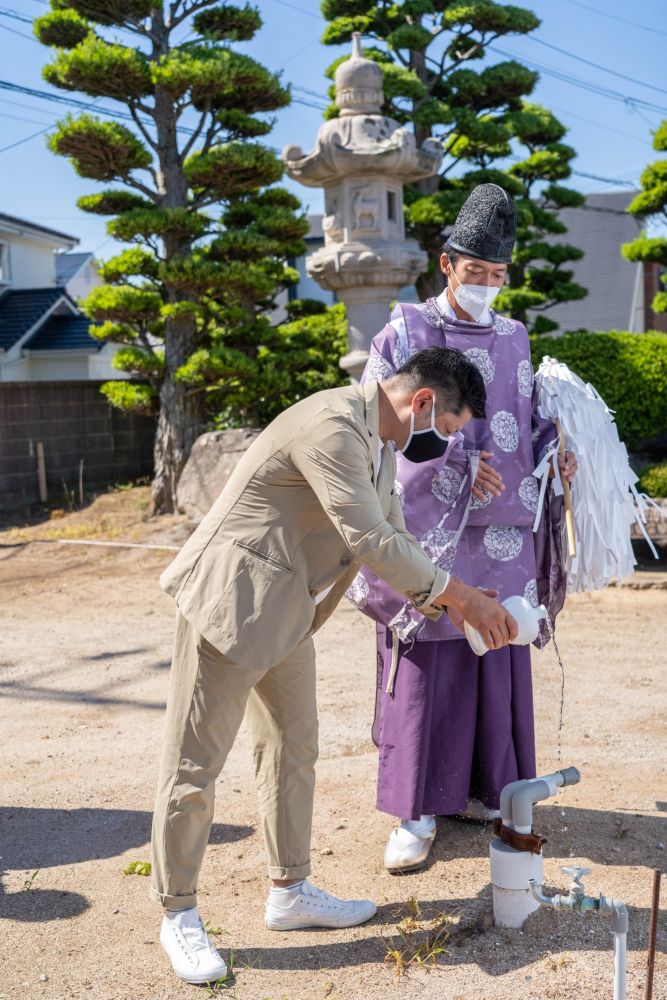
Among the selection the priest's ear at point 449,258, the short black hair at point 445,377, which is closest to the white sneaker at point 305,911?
the short black hair at point 445,377

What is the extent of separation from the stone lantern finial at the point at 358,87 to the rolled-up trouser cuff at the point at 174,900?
8637 millimetres

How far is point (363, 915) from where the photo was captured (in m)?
2.91

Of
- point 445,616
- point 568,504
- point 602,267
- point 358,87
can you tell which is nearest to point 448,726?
point 445,616

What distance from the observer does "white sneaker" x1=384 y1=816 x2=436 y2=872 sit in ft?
10.6

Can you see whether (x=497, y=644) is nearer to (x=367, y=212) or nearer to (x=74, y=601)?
(x=74, y=601)

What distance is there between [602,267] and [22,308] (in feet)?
50.5

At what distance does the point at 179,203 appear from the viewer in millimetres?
11133

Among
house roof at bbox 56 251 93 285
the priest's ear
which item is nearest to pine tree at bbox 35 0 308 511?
the priest's ear

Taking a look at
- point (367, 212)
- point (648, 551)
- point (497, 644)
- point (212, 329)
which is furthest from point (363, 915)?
point (212, 329)

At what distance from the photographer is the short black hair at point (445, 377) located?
2.54 meters

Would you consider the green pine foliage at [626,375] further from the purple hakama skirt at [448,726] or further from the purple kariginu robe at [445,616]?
the purple hakama skirt at [448,726]

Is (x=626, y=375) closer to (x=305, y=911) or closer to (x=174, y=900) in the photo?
Result: (x=305, y=911)

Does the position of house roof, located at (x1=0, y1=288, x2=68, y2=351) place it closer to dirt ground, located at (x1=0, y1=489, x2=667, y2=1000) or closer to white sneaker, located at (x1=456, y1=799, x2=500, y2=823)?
dirt ground, located at (x1=0, y1=489, x2=667, y2=1000)

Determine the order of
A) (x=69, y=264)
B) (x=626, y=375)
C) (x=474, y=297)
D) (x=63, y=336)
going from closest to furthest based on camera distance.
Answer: (x=474, y=297), (x=626, y=375), (x=63, y=336), (x=69, y=264)
